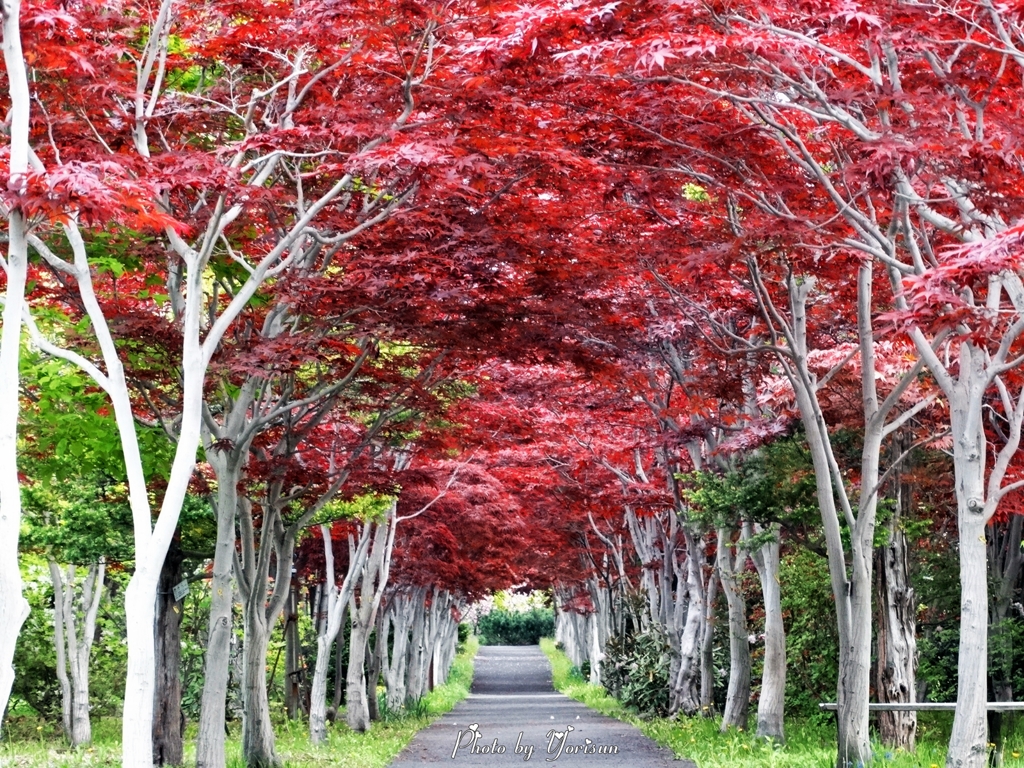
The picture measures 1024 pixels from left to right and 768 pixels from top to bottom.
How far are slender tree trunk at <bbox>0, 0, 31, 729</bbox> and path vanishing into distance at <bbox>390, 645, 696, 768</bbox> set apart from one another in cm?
1034

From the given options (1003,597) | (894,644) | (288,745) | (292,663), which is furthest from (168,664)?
(1003,597)

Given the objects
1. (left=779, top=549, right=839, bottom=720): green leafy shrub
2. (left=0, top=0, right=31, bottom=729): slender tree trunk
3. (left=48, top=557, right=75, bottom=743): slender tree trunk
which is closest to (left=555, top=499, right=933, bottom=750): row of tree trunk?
(left=779, top=549, right=839, bottom=720): green leafy shrub

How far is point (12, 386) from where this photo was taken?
5.87m

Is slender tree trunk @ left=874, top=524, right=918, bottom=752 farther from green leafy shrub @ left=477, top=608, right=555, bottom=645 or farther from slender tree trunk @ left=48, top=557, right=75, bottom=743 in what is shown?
green leafy shrub @ left=477, top=608, right=555, bottom=645

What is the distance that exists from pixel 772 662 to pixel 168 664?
7737 millimetres

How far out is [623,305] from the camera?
13594 mm

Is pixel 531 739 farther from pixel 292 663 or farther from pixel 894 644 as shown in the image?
pixel 894 644

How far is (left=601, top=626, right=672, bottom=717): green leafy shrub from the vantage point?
2425 cm

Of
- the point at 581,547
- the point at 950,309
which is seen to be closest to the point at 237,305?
the point at 950,309

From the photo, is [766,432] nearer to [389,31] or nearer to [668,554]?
[389,31]

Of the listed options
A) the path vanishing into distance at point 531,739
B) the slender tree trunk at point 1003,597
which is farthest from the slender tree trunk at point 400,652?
the slender tree trunk at point 1003,597

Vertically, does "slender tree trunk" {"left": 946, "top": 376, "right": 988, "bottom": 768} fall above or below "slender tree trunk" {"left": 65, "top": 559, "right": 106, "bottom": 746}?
above

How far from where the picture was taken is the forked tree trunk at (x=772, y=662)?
15.9 m

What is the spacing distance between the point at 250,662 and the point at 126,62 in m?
7.01
